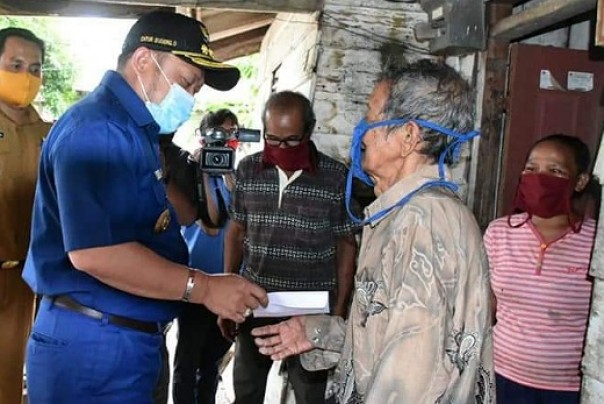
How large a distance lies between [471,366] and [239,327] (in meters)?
2.13

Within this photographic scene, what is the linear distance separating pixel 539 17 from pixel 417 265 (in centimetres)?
211

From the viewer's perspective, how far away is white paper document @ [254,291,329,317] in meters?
2.42

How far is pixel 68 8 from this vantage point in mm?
4645

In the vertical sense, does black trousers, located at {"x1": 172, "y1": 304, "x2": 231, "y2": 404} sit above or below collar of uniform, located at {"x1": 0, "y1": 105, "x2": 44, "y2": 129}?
below

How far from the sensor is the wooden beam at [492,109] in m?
3.69

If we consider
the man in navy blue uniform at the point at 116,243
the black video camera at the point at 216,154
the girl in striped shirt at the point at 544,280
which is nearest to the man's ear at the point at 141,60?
the man in navy blue uniform at the point at 116,243

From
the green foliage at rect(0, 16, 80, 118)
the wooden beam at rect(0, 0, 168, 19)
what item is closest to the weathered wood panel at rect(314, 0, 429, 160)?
the wooden beam at rect(0, 0, 168, 19)

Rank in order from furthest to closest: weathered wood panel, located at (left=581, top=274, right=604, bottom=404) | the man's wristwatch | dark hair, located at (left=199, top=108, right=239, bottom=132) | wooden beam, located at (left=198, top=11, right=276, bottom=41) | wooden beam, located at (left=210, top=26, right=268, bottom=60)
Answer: wooden beam, located at (left=210, top=26, right=268, bottom=60), wooden beam, located at (left=198, top=11, right=276, bottom=41), dark hair, located at (left=199, top=108, right=239, bottom=132), weathered wood panel, located at (left=581, top=274, right=604, bottom=404), the man's wristwatch

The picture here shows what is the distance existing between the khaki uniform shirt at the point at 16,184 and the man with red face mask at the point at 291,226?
44.4 inches

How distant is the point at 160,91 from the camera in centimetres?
224

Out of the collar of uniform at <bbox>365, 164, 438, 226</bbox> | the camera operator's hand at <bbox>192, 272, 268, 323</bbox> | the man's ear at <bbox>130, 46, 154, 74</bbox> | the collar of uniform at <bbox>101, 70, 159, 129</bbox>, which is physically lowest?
the camera operator's hand at <bbox>192, 272, 268, 323</bbox>

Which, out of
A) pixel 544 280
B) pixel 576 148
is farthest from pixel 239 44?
pixel 544 280

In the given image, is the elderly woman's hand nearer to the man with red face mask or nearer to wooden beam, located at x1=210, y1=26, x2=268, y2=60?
the man with red face mask

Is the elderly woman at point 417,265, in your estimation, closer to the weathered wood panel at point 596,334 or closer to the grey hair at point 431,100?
the grey hair at point 431,100
